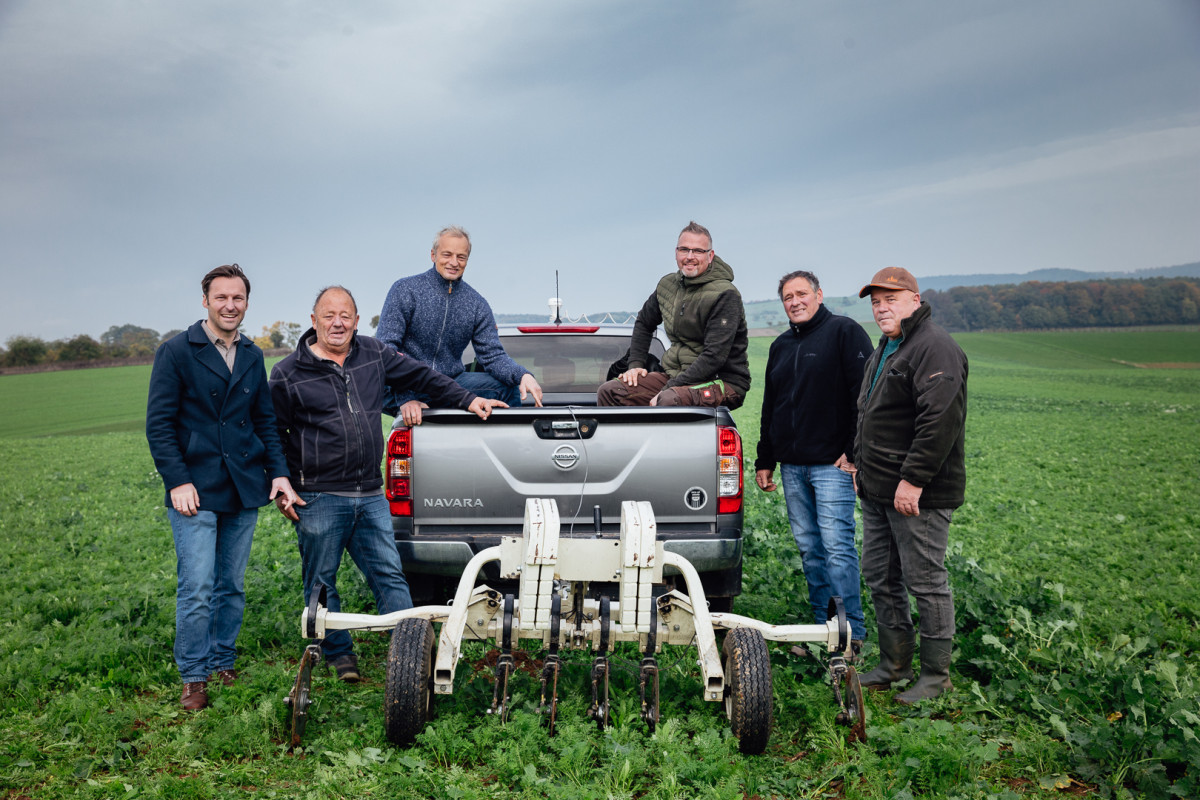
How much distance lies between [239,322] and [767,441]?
10.7 ft

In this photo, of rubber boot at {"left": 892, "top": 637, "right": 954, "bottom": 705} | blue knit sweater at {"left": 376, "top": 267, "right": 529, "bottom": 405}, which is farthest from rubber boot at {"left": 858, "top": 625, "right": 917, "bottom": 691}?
blue knit sweater at {"left": 376, "top": 267, "right": 529, "bottom": 405}

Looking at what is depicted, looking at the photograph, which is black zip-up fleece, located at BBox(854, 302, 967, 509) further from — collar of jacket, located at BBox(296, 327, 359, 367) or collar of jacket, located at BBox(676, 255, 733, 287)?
collar of jacket, located at BBox(296, 327, 359, 367)

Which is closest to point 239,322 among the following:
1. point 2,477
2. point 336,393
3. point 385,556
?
point 336,393

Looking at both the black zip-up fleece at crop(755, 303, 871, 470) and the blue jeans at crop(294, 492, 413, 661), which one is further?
the black zip-up fleece at crop(755, 303, 871, 470)

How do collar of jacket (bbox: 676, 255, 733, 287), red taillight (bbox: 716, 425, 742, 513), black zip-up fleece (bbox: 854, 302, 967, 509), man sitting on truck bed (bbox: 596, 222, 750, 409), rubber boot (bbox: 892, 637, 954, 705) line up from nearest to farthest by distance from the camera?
black zip-up fleece (bbox: 854, 302, 967, 509) < rubber boot (bbox: 892, 637, 954, 705) < red taillight (bbox: 716, 425, 742, 513) < man sitting on truck bed (bbox: 596, 222, 750, 409) < collar of jacket (bbox: 676, 255, 733, 287)

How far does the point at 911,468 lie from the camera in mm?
4320

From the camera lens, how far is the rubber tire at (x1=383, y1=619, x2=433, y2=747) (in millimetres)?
3777

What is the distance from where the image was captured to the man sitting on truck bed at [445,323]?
18.1ft

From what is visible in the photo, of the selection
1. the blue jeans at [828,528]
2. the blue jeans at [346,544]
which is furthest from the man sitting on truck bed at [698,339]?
the blue jeans at [346,544]

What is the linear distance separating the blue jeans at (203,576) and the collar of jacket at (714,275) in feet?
10.0

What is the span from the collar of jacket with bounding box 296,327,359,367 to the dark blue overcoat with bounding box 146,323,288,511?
0.22 metres

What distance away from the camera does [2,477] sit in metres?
16.5

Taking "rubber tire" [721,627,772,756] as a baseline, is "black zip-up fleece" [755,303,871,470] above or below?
above

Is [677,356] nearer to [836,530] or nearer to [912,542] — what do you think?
[836,530]
